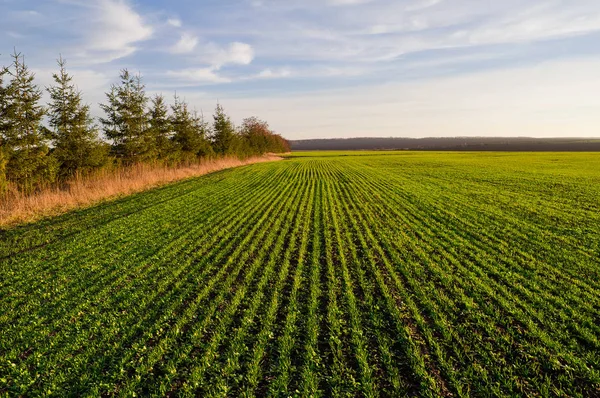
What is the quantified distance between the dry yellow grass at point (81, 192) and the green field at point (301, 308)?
183cm

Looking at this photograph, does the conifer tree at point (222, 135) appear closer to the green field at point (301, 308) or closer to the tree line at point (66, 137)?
the tree line at point (66, 137)

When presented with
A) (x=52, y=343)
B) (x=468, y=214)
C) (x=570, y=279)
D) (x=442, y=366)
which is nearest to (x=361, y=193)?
(x=468, y=214)

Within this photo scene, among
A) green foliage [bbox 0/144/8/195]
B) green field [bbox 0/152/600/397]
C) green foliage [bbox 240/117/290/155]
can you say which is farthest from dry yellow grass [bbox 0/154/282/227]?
green foliage [bbox 240/117/290/155]

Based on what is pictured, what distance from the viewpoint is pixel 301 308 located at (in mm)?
6969

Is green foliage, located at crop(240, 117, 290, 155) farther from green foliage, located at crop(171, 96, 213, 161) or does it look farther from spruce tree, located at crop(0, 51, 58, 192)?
spruce tree, located at crop(0, 51, 58, 192)

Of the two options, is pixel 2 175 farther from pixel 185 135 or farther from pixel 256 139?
pixel 256 139

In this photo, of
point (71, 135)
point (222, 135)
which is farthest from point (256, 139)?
point (71, 135)

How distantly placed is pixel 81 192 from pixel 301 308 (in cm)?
1836

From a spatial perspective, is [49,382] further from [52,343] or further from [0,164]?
[0,164]

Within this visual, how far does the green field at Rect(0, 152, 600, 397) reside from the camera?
4.92 meters

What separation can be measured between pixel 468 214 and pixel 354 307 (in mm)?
11525

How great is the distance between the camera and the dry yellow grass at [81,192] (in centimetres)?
1537

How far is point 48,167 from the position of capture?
2031cm

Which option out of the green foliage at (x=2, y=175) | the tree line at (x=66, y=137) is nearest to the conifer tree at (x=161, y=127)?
the tree line at (x=66, y=137)
